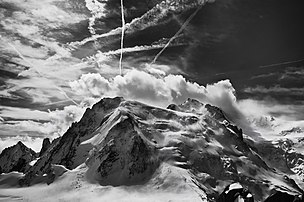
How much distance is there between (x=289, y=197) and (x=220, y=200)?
44.5 meters

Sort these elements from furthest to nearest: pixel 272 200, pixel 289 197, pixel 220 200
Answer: pixel 272 200 < pixel 289 197 < pixel 220 200

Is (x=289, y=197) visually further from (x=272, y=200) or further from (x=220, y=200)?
(x=220, y=200)

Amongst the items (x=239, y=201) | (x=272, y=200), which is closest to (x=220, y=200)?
(x=239, y=201)

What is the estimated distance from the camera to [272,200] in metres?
104

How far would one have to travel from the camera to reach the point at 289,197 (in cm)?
9288

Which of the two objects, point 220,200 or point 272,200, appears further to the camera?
point 272,200

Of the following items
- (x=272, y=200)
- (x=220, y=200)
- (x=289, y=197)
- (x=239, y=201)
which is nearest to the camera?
(x=239, y=201)

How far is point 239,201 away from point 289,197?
4826cm

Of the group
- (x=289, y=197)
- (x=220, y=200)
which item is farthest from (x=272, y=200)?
(x=220, y=200)

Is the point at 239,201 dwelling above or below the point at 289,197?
above

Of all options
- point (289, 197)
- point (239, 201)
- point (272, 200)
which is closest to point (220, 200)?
point (239, 201)

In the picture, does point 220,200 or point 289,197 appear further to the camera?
point 289,197

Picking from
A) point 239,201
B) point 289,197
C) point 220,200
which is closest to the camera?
point 239,201

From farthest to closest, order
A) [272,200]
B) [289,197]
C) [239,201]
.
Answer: [272,200] → [289,197] → [239,201]
